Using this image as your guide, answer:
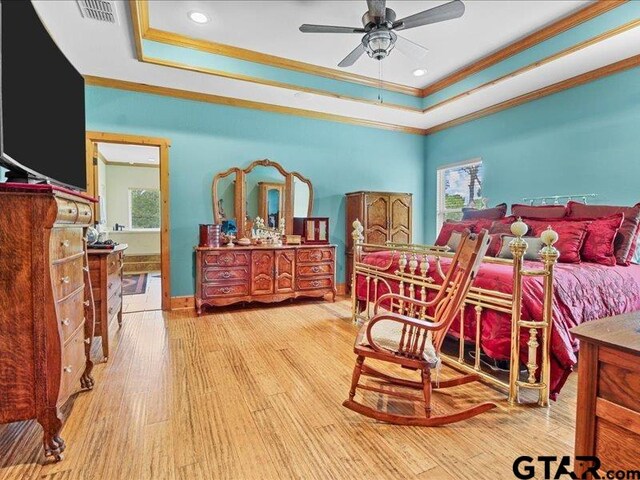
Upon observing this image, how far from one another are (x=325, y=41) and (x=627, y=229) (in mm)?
3367

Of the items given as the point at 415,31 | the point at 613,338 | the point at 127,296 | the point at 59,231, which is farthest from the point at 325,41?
the point at 127,296

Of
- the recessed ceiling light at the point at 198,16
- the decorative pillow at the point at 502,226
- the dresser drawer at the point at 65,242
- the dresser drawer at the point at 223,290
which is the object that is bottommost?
the dresser drawer at the point at 223,290

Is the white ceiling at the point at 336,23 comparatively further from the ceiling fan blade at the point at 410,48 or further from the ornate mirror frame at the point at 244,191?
the ornate mirror frame at the point at 244,191

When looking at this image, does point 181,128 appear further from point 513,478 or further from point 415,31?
point 513,478

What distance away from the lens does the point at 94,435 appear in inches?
66.9

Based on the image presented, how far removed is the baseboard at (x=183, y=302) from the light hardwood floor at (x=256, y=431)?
152cm

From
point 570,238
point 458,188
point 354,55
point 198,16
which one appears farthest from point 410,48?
point 458,188

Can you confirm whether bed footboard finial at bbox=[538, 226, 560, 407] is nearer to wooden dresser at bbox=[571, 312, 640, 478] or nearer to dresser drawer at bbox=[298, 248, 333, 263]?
wooden dresser at bbox=[571, 312, 640, 478]

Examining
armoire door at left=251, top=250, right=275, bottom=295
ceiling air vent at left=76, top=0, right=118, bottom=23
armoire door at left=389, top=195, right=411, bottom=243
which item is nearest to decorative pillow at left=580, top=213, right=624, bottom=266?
armoire door at left=389, top=195, right=411, bottom=243

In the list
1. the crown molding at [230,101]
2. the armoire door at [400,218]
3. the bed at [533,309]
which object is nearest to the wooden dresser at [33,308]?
the bed at [533,309]

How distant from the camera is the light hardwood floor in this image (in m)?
1.47

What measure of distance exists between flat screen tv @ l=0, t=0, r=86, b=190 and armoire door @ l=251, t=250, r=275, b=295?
2.21 m

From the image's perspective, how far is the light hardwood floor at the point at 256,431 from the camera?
147 cm

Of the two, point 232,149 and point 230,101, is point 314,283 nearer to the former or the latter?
point 232,149
